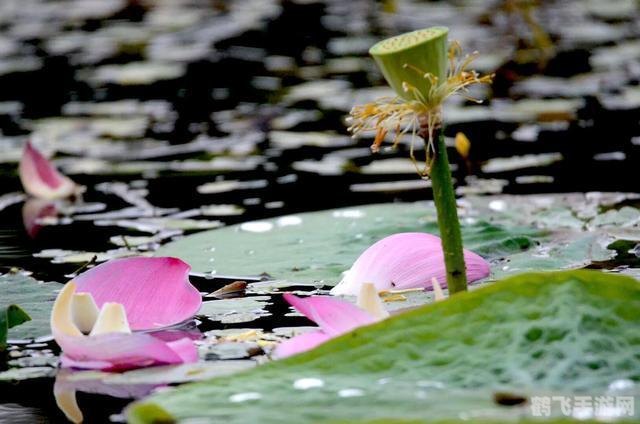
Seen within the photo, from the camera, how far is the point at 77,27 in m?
5.95

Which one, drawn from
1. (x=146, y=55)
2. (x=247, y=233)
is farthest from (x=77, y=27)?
(x=247, y=233)

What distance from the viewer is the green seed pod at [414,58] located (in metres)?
1.36

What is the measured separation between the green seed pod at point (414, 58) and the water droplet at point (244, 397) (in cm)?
44

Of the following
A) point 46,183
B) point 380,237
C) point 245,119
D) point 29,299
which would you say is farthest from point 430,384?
point 245,119

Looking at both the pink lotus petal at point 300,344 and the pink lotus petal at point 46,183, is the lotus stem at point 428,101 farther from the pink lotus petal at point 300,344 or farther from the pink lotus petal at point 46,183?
the pink lotus petal at point 46,183

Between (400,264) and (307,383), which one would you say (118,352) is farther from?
(400,264)

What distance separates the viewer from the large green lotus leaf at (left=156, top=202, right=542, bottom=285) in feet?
6.55

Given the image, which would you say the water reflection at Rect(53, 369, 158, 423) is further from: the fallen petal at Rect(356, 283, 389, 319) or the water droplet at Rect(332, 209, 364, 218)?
the water droplet at Rect(332, 209, 364, 218)

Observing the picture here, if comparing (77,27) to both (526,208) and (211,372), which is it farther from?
(211,372)

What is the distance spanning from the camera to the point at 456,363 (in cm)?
121

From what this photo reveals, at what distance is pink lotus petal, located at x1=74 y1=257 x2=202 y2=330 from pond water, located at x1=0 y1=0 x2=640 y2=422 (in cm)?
5

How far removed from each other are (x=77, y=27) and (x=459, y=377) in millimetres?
5086

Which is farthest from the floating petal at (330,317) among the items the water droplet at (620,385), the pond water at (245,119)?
the water droplet at (620,385)

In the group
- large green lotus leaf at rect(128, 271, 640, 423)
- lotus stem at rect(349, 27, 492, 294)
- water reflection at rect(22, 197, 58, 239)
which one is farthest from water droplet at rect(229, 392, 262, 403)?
water reflection at rect(22, 197, 58, 239)
